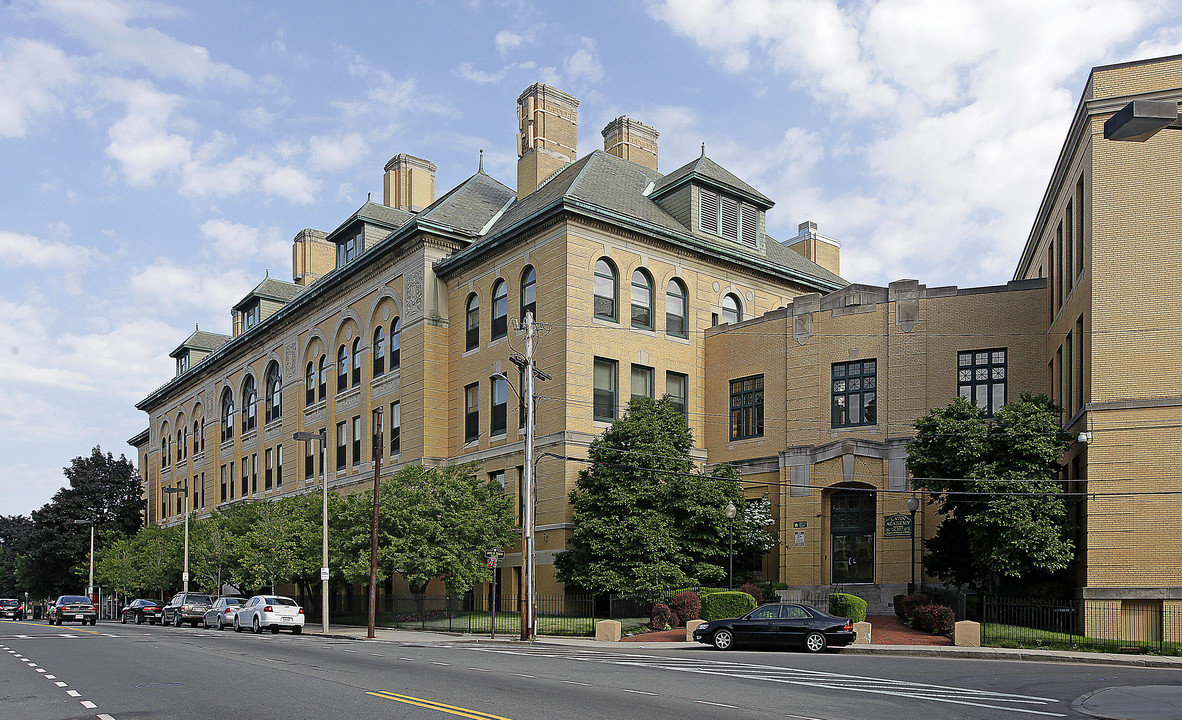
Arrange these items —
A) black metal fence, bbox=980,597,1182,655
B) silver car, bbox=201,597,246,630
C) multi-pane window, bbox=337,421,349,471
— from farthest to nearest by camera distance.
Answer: multi-pane window, bbox=337,421,349,471 → silver car, bbox=201,597,246,630 → black metal fence, bbox=980,597,1182,655

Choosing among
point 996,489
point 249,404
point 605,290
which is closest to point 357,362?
point 605,290

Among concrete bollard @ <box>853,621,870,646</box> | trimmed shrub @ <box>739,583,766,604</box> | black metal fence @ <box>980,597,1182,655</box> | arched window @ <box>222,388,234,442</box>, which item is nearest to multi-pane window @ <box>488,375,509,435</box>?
trimmed shrub @ <box>739,583,766,604</box>

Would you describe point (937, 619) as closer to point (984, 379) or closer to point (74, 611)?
point (984, 379)

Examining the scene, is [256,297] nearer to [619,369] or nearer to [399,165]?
[399,165]

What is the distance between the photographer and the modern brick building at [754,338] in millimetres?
30469

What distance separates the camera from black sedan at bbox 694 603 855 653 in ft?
91.5

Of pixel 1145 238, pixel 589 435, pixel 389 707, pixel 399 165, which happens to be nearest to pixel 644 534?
pixel 589 435

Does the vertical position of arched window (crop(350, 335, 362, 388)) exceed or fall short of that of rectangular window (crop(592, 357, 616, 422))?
it exceeds it

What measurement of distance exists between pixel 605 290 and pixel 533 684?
1147 inches

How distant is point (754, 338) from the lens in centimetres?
4619

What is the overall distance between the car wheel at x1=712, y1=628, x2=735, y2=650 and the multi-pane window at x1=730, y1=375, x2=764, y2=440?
16523mm

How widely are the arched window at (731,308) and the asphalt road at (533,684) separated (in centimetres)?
2463

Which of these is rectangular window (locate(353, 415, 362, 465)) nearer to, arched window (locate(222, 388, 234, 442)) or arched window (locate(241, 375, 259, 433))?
arched window (locate(241, 375, 259, 433))

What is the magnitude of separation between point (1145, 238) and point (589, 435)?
21427mm
